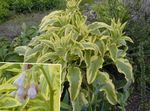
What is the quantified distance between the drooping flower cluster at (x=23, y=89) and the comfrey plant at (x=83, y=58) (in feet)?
3.03

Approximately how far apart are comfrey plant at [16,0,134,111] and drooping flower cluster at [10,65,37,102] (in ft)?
3.03

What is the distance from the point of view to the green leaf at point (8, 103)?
2126mm

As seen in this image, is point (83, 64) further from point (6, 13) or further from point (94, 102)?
point (6, 13)

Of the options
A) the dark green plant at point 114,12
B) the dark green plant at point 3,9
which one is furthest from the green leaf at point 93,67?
the dark green plant at point 3,9

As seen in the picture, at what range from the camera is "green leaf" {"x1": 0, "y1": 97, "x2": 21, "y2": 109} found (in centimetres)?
213

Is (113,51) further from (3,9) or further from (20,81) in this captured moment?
(3,9)

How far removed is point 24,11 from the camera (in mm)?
7086

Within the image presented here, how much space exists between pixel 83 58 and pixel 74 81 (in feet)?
0.66

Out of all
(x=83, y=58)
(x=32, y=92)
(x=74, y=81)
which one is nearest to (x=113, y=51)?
(x=83, y=58)

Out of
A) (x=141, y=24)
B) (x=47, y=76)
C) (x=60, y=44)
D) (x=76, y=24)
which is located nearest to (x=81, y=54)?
(x=60, y=44)

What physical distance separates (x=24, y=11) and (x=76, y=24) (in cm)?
369

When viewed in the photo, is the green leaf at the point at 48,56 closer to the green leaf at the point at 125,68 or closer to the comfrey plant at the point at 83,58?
the comfrey plant at the point at 83,58

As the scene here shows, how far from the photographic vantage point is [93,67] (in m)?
3.22

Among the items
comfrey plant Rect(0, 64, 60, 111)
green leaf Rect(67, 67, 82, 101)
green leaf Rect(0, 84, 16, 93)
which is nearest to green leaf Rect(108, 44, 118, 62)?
green leaf Rect(67, 67, 82, 101)
